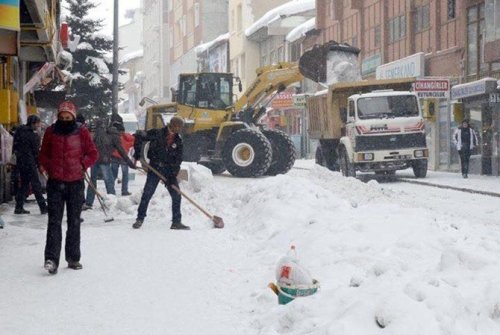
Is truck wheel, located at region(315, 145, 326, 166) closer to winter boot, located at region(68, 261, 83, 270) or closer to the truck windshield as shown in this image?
the truck windshield

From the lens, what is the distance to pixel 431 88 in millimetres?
26719

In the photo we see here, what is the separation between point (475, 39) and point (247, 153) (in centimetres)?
1055

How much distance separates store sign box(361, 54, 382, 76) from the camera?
40.5 metres

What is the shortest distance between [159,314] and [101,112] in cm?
3047

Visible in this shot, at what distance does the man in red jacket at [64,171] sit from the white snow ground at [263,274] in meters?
0.33

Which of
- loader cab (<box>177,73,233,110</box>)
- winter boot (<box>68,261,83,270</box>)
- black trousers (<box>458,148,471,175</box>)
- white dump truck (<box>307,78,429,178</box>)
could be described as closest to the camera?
winter boot (<box>68,261,83,270</box>)

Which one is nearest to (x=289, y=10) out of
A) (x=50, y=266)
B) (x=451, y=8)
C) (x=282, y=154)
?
(x=451, y=8)

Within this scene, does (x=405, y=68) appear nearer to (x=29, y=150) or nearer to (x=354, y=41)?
(x=354, y=41)

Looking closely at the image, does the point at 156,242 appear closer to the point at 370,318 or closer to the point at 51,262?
the point at 51,262

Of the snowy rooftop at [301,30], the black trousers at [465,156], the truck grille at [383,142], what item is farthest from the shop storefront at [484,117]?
the snowy rooftop at [301,30]

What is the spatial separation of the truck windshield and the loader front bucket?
1.78 m

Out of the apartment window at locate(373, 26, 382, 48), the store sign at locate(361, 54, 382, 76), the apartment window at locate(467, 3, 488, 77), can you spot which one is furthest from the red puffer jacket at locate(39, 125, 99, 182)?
the apartment window at locate(373, 26, 382, 48)

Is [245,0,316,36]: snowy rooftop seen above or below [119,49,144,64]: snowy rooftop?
below

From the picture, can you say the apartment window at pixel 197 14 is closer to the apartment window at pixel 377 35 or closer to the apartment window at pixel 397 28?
the apartment window at pixel 377 35
